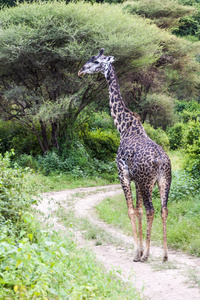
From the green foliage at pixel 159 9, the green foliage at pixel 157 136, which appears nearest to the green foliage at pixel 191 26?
the green foliage at pixel 159 9

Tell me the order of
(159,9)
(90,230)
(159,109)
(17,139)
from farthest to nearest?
(159,9), (159,109), (17,139), (90,230)

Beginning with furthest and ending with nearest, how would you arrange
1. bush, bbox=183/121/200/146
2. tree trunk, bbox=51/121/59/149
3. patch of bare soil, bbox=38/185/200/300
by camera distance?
tree trunk, bbox=51/121/59/149 < bush, bbox=183/121/200/146 < patch of bare soil, bbox=38/185/200/300

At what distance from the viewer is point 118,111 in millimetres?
6793

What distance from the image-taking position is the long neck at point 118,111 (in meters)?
6.54

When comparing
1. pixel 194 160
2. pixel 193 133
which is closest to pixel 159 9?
pixel 193 133

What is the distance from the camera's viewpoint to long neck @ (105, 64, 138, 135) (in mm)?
6543

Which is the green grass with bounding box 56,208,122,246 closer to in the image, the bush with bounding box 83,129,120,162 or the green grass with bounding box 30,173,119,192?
the green grass with bounding box 30,173,119,192

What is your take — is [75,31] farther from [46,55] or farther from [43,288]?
[43,288]

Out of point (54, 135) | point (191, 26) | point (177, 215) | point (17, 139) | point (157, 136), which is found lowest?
point (157, 136)

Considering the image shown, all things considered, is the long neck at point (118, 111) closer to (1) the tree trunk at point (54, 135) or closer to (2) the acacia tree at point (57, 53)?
(2) the acacia tree at point (57, 53)

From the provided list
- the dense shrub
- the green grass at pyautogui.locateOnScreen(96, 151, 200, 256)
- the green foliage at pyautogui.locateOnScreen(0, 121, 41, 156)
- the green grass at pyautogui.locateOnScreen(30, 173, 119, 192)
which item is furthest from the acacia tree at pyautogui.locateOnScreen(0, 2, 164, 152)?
the dense shrub

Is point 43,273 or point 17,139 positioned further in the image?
point 17,139

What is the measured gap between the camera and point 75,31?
13836 millimetres

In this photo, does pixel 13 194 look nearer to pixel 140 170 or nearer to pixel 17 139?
pixel 140 170
